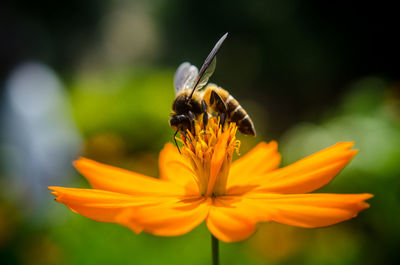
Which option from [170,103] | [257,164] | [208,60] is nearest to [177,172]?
[257,164]

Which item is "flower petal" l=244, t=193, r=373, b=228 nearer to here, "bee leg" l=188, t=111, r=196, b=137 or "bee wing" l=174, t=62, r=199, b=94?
"bee leg" l=188, t=111, r=196, b=137

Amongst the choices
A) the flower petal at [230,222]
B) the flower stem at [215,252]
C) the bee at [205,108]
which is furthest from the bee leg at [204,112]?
the flower stem at [215,252]

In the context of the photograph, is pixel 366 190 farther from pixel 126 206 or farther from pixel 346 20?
pixel 346 20

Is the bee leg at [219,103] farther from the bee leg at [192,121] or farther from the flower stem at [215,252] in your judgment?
the flower stem at [215,252]

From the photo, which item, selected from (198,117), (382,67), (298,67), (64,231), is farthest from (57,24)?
(198,117)

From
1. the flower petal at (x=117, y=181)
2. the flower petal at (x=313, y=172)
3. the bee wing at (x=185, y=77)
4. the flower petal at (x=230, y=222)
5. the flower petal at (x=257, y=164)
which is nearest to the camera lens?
the flower petal at (x=230, y=222)

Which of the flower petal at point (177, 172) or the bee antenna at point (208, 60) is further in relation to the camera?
the flower petal at point (177, 172)

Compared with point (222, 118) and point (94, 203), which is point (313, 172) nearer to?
point (222, 118)
